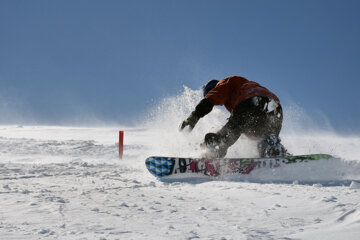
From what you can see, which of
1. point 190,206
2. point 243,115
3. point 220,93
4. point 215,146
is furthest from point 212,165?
point 190,206

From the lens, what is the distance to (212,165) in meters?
4.34

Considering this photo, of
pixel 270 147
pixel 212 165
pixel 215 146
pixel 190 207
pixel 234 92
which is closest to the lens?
pixel 190 207

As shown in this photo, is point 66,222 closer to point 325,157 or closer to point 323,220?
point 323,220

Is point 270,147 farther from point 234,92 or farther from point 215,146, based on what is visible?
point 234,92

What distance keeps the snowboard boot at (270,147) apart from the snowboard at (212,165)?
0.49 meters

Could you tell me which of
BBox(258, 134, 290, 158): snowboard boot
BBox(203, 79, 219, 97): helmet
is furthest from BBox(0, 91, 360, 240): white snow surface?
BBox(203, 79, 219, 97): helmet

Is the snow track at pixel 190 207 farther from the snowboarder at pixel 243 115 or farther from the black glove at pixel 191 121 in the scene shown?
the black glove at pixel 191 121

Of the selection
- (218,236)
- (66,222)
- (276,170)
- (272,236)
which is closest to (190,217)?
(218,236)

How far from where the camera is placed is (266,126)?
5055 millimetres

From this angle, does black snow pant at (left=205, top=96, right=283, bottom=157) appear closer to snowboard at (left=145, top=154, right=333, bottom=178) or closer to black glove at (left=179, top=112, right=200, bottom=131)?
snowboard at (left=145, top=154, right=333, bottom=178)

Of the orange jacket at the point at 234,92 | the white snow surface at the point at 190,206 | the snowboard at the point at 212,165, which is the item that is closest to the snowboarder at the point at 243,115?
the orange jacket at the point at 234,92

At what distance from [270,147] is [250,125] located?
43cm

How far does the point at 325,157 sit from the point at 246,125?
114 centimetres

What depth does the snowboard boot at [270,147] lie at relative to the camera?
4797 millimetres
